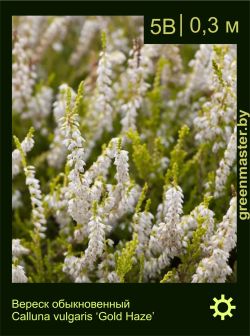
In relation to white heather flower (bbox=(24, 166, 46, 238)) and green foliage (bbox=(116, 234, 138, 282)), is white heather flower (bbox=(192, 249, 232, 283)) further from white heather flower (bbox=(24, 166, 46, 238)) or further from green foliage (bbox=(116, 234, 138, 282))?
white heather flower (bbox=(24, 166, 46, 238))

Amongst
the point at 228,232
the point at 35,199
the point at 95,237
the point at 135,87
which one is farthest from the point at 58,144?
the point at 228,232

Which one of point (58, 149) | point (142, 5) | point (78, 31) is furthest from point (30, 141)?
point (78, 31)

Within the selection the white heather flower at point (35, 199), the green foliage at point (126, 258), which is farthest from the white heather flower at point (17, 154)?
the green foliage at point (126, 258)

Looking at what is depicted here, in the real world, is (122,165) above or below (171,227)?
above

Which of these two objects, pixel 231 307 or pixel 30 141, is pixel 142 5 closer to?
pixel 30 141

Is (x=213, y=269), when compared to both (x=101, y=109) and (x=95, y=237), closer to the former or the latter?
(x=95, y=237)

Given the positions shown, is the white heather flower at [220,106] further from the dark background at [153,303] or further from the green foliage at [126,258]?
the green foliage at [126,258]

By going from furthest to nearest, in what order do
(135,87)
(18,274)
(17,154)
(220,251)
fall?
(135,87)
(17,154)
(18,274)
(220,251)
